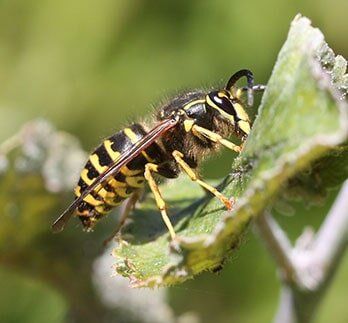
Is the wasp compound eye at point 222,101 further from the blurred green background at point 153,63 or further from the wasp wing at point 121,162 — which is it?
the blurred green background at point 153,63

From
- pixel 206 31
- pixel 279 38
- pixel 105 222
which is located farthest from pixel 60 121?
pixel 105 222

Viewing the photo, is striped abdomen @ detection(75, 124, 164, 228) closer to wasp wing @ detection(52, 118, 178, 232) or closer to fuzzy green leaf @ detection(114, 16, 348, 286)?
wasp wing @ detection(52, 118, 178, 232)

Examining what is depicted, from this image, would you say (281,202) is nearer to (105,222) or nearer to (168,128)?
(168,128)

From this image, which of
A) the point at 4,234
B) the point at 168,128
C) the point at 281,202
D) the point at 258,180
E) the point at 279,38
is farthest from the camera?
the point at 279,38

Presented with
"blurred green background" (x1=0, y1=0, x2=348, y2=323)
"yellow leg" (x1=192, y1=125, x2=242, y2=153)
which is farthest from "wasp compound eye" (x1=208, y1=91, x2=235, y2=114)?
"blurred green background" (x1=0, y1=0, x2=348, y2=323)

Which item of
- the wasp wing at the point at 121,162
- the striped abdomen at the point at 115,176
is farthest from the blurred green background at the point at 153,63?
the wasp wing at the point at 121,162

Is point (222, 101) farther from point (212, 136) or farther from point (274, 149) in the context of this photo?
point (274, 149)

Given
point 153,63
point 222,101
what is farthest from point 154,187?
point 153,63
